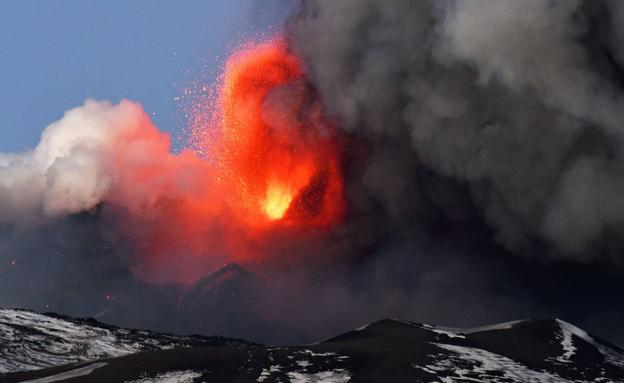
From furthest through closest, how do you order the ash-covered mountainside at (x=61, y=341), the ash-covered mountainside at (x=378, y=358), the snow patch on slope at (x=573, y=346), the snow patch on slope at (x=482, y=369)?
1. the snow patch on slope at (x=573, y=346)
2. the ash-covered mountainside at (x=61, y=341)
3. the snow patch on slope at (x=482, y=369)
4. the ash-covered mountainside at (x=378, y=358)

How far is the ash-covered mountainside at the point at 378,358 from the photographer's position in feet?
175

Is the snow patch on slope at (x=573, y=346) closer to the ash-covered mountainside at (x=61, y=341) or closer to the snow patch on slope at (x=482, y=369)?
the snow patch on slope at (x=482, y=369)

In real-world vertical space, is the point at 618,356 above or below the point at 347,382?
above

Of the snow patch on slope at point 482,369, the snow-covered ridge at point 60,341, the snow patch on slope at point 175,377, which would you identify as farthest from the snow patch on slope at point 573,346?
the snow-covered ridge at point 60,341

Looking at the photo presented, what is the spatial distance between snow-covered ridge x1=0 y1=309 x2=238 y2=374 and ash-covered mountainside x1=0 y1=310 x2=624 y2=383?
0.24 meters

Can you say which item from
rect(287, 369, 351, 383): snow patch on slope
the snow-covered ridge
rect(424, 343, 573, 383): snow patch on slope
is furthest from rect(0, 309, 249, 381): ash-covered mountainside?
rect(424, 343, 573, 383): snow patch on slope

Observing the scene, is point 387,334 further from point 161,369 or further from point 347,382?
point 161,369

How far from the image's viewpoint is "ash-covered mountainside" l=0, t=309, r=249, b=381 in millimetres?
69688

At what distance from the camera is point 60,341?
79.2 meters

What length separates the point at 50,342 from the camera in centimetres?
7819

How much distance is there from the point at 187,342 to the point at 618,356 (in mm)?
48090

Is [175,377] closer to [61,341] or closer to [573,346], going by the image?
[61,341]

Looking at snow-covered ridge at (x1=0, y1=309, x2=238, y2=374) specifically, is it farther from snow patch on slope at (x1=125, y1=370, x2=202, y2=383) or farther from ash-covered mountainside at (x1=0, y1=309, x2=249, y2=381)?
snow patch on slope at (x1=125, y1=370, x2=202, y2=383)

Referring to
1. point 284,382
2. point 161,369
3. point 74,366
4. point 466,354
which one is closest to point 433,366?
point 466,354
